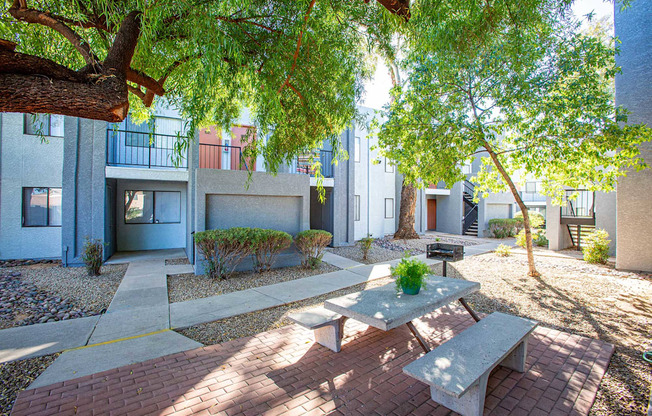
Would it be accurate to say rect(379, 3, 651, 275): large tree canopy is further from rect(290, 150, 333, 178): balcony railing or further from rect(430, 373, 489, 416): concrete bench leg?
rect(430, 373, 489, 416): concrete bench leg

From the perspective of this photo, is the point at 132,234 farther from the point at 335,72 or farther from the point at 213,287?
the point at 335,72

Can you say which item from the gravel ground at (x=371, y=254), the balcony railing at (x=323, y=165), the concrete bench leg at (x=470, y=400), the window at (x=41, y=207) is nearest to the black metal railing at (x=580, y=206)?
the gravel ground at (x=371, y=254)

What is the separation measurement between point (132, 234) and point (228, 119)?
7.97m

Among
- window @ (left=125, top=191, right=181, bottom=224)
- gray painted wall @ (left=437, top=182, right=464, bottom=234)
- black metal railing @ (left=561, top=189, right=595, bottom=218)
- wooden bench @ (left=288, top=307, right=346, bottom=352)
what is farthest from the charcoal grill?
gray painted wall @ (left=437, top=182, right=464, bottom=234)

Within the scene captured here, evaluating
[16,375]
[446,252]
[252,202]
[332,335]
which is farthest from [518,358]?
[252,202]

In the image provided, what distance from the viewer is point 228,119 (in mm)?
7469

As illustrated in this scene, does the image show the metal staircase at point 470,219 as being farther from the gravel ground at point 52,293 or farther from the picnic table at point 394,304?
the gravel ground at point 52,293

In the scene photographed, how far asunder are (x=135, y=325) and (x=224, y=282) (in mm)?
2694

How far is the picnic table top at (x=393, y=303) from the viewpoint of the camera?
3582mm

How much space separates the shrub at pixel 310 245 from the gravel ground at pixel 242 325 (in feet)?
9.80

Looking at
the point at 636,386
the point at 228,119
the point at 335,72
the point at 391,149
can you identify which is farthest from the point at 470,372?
the point at 228,119

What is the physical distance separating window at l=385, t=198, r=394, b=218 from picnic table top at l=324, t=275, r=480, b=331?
12.9m

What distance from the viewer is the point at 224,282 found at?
25.1 ft

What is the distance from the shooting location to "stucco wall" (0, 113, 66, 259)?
1048 centimetres
